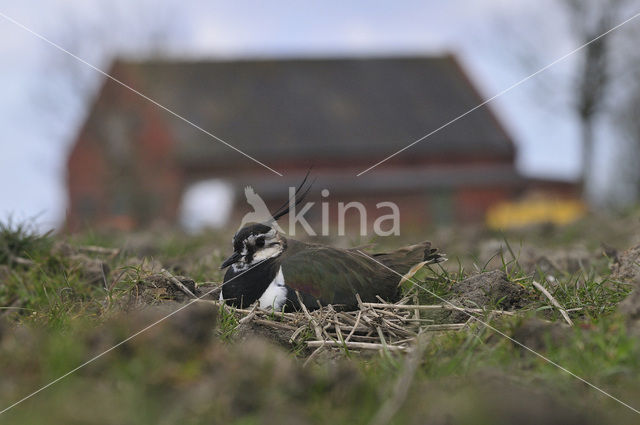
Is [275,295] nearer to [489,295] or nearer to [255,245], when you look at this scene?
[255,245]

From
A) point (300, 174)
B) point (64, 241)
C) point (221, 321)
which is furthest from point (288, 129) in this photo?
point (221, 321)

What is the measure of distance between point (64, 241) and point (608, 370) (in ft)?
13.6

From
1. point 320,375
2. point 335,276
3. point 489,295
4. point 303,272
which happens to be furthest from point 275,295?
point 320,375

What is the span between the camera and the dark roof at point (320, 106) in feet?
92.4

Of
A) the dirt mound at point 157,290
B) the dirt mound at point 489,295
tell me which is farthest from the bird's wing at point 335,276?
the dirt mound at point 157,290

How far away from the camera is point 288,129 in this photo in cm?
2894

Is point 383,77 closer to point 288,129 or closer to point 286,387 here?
point 288,129

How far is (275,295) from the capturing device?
4.05 meters

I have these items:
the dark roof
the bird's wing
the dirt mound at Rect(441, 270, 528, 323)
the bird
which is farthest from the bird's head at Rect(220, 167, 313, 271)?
the dark roof

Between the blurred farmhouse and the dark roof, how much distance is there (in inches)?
2.2

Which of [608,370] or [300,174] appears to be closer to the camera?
[608,370]

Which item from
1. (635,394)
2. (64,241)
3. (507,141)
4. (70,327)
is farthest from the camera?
(507,141)

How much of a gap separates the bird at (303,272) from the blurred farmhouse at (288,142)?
65.1 feet

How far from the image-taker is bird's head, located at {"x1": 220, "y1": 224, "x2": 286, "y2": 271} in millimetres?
4254
